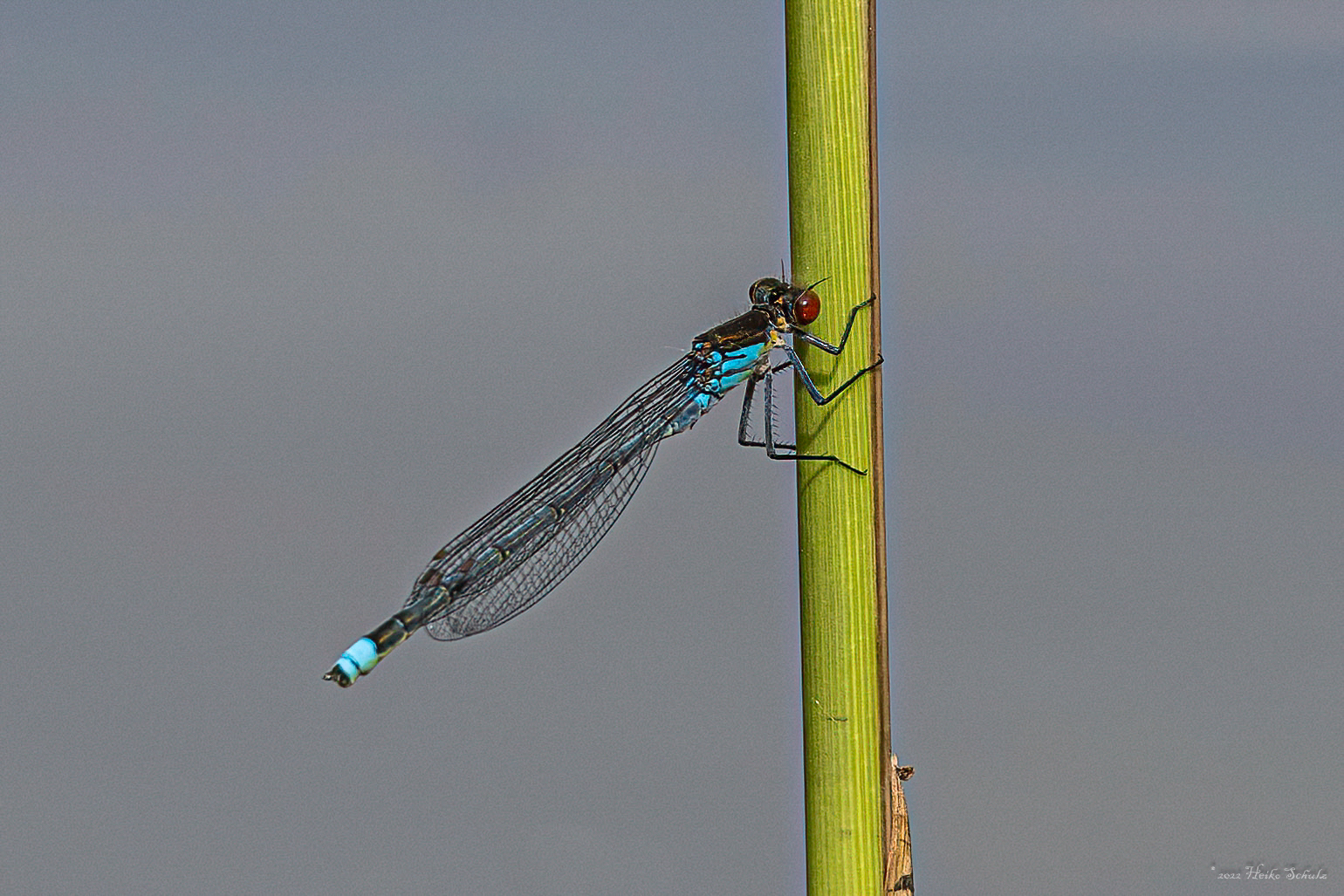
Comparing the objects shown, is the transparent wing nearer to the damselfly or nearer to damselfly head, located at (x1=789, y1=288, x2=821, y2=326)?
the damselfly

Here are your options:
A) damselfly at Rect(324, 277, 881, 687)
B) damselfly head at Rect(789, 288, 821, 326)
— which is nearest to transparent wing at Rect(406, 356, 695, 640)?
damselfly at Rect(324, 277, 881, 687)

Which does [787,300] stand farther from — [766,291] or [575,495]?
[575,495]

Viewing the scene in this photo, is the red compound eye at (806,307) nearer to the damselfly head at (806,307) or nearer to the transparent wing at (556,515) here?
the damselfly head at (806,307)

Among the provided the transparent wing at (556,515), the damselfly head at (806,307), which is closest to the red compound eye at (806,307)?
the damselfly head at (806,307)

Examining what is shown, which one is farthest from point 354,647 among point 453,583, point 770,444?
point 770,444

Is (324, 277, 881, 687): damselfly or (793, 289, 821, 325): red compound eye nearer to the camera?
(793, 289, 821, 325): red compound eye

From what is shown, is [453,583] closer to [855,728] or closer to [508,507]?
[508,507]

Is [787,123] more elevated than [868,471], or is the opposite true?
[787,123]
